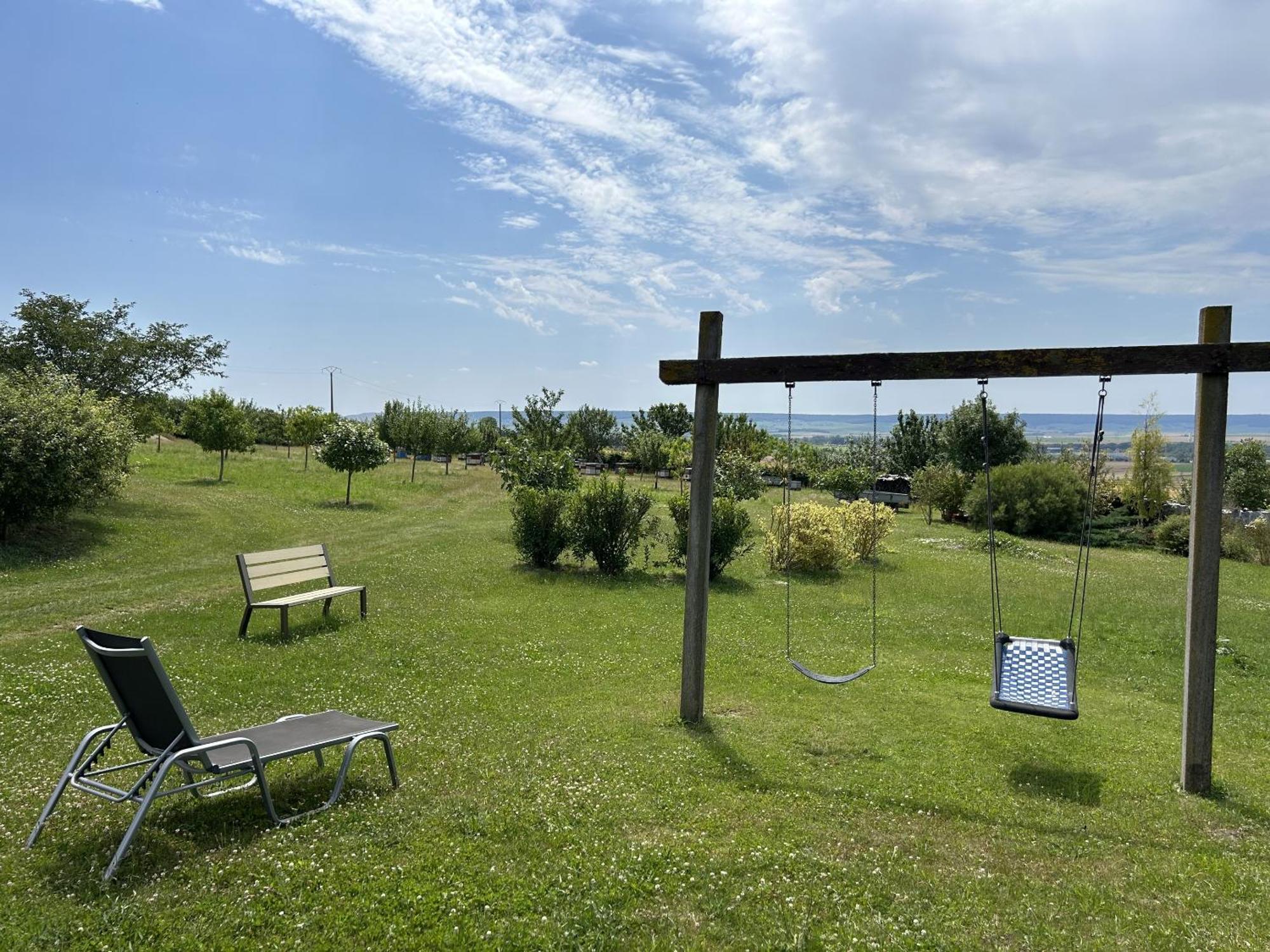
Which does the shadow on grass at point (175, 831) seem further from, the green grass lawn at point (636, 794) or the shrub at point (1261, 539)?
the shrub at point (1261, 539)

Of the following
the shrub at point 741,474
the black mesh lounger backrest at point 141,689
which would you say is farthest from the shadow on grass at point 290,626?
the shrub at point 741,474

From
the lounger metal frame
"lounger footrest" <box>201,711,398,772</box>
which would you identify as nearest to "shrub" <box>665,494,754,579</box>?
"lounger footrest" <box>201,711,398,772</box>

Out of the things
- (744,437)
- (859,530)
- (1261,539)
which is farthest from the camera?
(744,437)

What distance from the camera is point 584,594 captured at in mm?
12906

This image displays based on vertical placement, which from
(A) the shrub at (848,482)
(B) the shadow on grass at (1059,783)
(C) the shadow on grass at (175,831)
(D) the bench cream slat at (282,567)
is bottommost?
(B) the shadow on grass at (1059,783)

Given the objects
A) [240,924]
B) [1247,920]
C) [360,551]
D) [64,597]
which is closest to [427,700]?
[240,924]

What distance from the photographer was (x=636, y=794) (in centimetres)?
505

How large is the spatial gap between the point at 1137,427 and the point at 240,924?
37589 millimetres

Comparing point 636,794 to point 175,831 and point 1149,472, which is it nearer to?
point 175,831

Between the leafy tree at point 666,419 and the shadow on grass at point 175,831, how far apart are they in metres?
59.9

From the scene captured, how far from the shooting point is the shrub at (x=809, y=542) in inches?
643

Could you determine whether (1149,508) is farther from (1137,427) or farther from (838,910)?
(838,910)

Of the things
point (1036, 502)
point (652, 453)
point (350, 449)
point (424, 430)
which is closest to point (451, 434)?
point (424, 430)

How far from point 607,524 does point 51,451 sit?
9873mm
